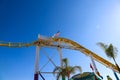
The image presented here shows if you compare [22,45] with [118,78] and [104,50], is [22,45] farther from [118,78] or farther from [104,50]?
[118,78]

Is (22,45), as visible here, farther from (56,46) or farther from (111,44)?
(111,44)

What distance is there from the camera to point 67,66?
30.7m

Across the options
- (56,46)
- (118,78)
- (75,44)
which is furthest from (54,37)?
(118,78)

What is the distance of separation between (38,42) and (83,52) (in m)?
11.4

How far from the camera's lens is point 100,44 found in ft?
97.6

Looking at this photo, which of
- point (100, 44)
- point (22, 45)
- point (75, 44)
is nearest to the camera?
point (100, 44)

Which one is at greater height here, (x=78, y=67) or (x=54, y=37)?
(x=54, y=37)

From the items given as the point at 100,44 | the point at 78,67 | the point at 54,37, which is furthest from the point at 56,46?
the point at 100,44

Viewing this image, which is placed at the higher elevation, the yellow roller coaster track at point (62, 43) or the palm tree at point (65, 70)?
the yellow roller coaster track at point (62, 43)

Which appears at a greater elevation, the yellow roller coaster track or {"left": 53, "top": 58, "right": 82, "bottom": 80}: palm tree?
the yellow roller coaster track

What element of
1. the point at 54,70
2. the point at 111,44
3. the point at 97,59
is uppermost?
the point at 97,59

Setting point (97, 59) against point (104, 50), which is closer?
point (104, 50)

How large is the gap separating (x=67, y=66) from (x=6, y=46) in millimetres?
12550

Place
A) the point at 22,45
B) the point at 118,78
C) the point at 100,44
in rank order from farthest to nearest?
the point at 22,45 < the point at 100,44 < the point at 118,78
